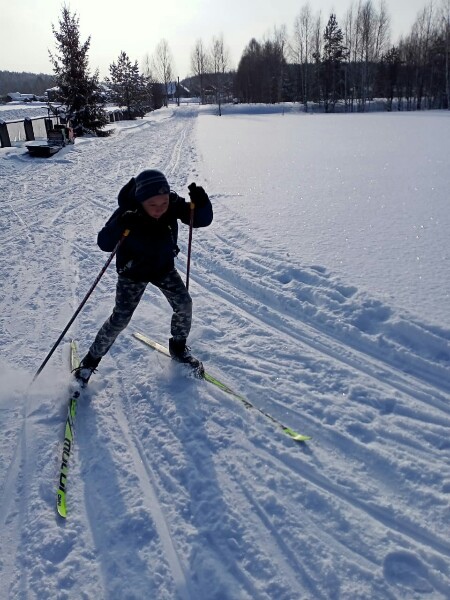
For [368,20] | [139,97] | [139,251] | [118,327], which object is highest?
[368,20]

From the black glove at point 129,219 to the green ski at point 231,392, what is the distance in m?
1.43

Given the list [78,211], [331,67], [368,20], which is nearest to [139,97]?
[331,67]

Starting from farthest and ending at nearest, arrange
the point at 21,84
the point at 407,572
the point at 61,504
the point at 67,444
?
the point at 21,84 → the point at 67,444 → the point at 61,504 → the point at 407,572

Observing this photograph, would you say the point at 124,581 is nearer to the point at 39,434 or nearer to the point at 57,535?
the point at 57,535

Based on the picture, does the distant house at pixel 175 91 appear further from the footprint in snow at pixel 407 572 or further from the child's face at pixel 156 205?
the footprint in snow at pixel 407 572

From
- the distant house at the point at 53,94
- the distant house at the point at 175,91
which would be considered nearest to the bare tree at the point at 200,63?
the distant house at the point at 175,91

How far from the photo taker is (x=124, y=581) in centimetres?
223

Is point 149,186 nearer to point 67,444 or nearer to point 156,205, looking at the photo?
point 156,205

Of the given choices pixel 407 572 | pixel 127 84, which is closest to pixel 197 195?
pixel 407 572

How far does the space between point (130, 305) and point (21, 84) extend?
175521mm

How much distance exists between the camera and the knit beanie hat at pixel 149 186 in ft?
10.3

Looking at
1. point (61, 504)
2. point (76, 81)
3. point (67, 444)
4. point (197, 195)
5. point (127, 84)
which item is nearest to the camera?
point (61, 504)

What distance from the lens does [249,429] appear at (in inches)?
126

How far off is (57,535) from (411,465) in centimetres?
220
